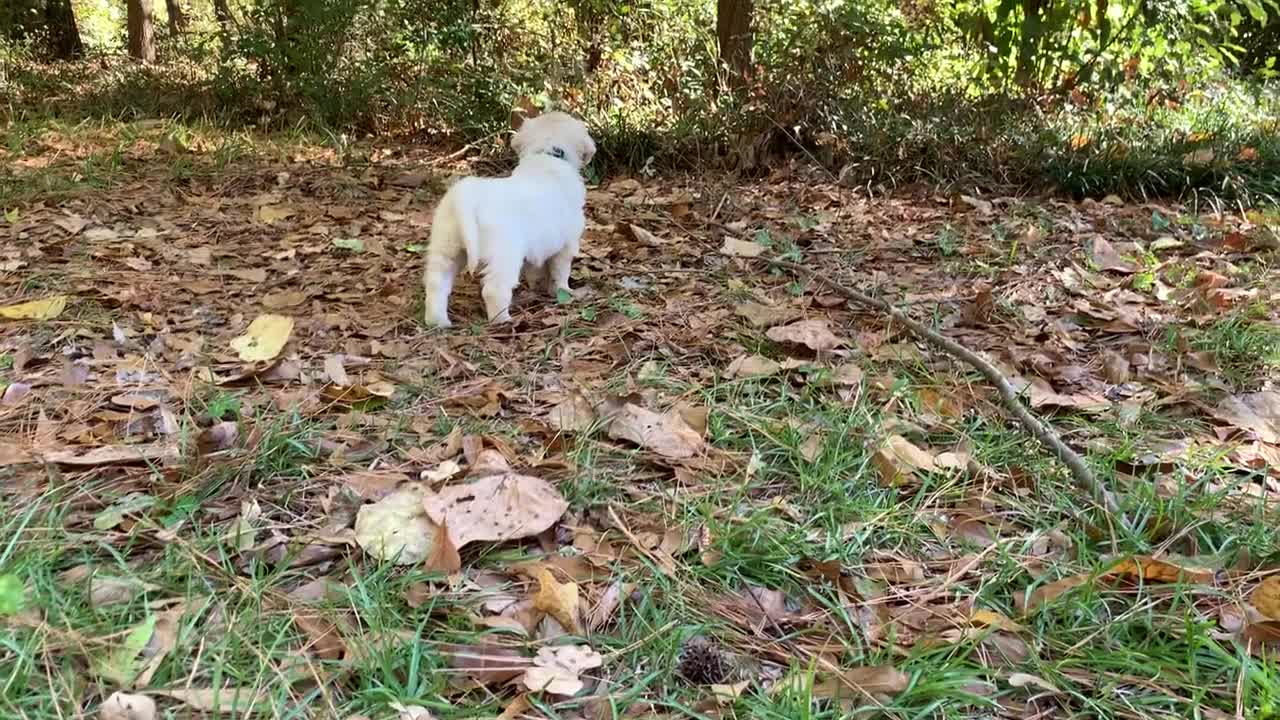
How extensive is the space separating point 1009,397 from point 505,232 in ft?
5.70

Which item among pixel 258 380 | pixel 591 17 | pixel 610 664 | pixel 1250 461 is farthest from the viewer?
pixel 591 17

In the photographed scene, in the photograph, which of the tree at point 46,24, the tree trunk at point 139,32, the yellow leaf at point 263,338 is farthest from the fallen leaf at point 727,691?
the tree at point 46,24

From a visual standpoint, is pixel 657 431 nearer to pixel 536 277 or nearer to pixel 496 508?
pixel 496 508

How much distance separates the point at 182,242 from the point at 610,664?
340 cm

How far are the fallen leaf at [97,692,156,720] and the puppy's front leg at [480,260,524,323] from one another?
6.27ft

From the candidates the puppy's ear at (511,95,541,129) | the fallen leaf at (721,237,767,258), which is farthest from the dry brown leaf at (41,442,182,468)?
the puppy's ear at (511,95,541,129)

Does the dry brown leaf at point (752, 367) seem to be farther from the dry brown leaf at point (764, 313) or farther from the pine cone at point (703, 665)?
the pine cone at point (703, 665)

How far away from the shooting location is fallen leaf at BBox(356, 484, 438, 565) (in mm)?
1661

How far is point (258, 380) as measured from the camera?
2.47 m

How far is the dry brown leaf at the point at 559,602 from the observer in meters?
1.51

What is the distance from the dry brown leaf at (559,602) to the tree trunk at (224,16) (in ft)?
23.5

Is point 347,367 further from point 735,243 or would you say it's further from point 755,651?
point 735,243

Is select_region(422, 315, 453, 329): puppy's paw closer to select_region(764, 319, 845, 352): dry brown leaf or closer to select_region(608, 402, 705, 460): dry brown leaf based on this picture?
select_region(608, 402, 705, 460): dry brown leaf

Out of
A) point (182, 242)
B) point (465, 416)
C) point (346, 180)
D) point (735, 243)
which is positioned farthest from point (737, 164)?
point (465, 416)
